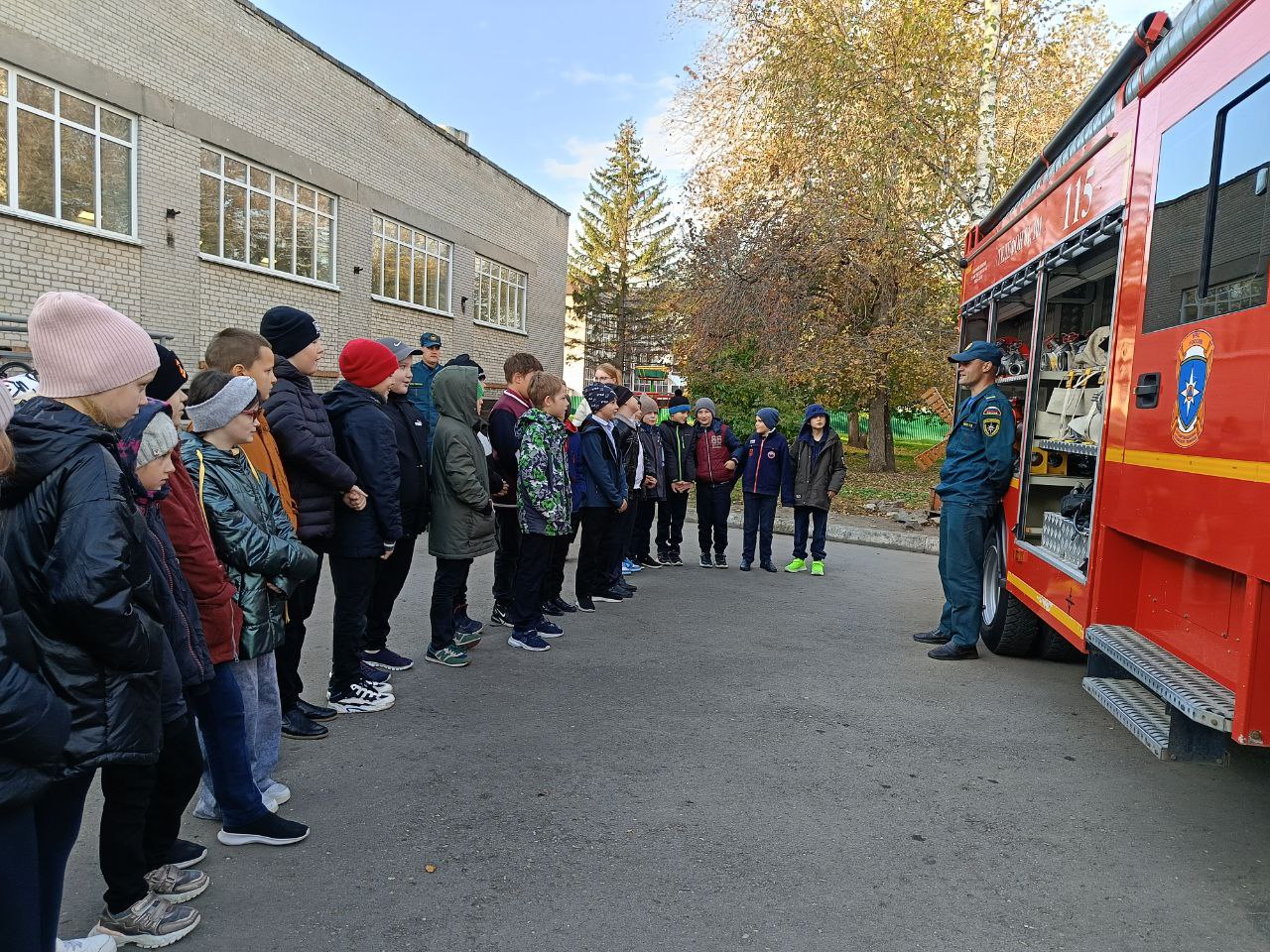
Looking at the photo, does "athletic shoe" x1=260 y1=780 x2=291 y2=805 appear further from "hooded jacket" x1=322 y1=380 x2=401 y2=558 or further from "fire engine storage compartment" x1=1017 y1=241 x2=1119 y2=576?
"fire engine storage compartment" x1=1017 y1=241 x2=1119 y2=576

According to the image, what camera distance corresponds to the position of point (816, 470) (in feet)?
32.6

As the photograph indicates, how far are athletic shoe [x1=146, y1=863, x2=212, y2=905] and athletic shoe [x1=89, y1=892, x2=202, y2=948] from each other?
16 cm

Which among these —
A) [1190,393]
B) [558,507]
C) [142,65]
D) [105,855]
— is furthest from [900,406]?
[105,855]

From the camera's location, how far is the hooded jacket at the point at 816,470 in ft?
32.5

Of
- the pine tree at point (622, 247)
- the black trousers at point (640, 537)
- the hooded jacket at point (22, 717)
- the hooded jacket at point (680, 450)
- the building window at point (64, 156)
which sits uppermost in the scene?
the pine tree at point (622, 247)

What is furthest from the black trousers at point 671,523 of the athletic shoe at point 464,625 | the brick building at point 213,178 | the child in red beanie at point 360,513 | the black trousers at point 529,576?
the brick building at point 213,178

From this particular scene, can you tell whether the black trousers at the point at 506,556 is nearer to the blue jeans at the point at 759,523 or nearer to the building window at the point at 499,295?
the blue jeans at the point at 759,523

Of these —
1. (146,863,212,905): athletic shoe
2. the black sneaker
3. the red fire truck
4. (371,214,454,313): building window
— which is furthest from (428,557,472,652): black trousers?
(371,214,454,313): building window

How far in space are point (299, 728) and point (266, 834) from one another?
3.82 ft

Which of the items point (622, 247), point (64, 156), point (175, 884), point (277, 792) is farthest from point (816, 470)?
point (622, 247)

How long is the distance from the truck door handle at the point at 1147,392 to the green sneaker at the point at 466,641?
4339mm

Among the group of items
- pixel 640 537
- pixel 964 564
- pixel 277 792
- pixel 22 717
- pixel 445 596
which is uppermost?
pixel 22 717

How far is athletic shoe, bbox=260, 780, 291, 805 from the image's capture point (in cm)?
378

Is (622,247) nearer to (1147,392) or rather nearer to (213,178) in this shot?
(213,178)
